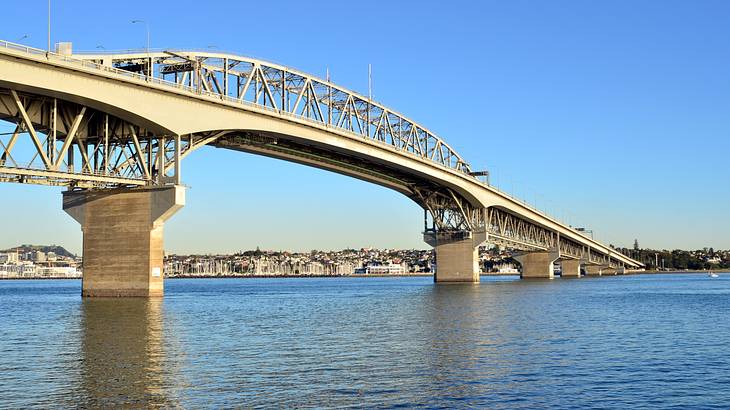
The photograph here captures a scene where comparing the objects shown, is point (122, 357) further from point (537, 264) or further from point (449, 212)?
Answer: point (537, 264)

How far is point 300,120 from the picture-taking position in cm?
7138

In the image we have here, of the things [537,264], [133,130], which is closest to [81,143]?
[133,130]

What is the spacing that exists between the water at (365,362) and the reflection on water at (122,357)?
65 mm

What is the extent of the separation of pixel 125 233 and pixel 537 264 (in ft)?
372

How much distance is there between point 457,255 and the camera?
119 m

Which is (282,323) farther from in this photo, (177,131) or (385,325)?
(177,131)

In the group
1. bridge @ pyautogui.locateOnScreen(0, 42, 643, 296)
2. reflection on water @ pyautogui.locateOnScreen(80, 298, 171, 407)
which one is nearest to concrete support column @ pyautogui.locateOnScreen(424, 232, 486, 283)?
bridge @ pyautogui.locateOnScreen(0, 42, 643, 296)

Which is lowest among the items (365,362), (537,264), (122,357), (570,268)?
(365,362)

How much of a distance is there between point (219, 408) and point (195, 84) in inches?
1799

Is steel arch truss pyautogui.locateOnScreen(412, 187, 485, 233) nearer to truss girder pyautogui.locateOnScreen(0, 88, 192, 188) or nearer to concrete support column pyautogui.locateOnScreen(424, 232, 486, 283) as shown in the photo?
concrete support column pyautogui.locateOnScreen(424, 232, 486, 283)

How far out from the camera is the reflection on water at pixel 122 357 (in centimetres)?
2005

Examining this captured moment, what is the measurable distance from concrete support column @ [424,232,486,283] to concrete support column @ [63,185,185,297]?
65.4 metres

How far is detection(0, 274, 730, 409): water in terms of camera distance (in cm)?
2012

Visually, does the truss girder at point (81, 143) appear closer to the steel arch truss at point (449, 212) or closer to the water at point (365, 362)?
the water at point (365, 362)
